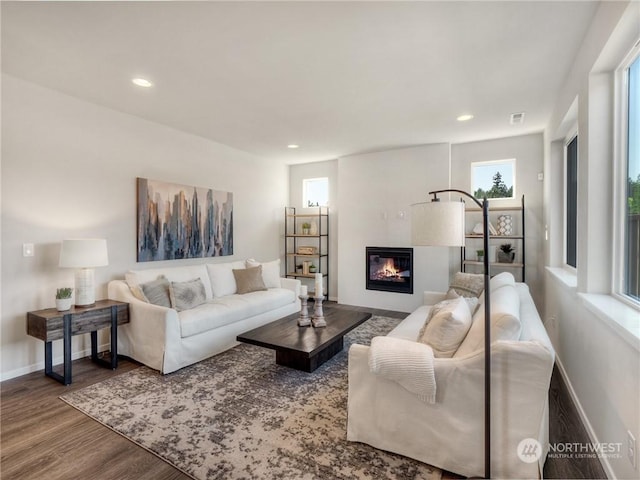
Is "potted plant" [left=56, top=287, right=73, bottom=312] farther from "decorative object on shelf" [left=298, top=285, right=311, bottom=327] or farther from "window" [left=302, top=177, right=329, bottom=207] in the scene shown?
"window" [left=302, top=177, right=329, bottom=207]

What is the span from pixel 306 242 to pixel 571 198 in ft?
13.8

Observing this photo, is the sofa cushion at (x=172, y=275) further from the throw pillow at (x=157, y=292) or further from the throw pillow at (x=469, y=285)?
the throw pillow at (x=469, y=285)

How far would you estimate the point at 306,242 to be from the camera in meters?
6.38

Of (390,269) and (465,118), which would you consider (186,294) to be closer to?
(390,269)

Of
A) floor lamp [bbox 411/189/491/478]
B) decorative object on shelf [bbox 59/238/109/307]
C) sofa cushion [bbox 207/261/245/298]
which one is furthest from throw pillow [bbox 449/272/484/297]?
decorative object on shelf [bbox 59/238/109/307]

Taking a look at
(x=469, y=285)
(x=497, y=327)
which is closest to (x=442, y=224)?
(x=497, y=327)

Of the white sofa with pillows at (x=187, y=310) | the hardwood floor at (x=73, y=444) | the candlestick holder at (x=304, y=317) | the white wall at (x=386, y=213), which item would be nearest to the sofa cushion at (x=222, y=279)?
the white sofa with pillows at (x=187, y=310)

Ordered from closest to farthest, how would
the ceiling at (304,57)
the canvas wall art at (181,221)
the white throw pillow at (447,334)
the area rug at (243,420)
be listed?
the area rug at (243,420) < the white throw pillow at (447,334) < the ceiling at (304,57) < the canvas wall art at (181,221)

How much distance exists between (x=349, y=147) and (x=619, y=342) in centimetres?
422

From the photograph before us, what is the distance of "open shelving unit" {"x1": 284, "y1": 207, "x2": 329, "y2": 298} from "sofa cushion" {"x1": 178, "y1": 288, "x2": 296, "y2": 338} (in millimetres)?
1552

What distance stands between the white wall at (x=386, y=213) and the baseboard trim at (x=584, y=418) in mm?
2114

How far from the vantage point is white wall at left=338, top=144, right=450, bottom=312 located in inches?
196

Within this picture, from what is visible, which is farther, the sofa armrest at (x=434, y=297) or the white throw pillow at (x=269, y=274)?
the white throw pillow at (x=269, y=274)

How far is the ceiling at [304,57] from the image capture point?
2.01 metres
